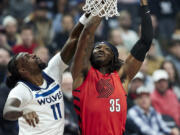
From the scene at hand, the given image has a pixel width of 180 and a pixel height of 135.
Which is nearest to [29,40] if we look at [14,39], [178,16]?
[14,39]

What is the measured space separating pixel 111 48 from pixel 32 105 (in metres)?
1.07

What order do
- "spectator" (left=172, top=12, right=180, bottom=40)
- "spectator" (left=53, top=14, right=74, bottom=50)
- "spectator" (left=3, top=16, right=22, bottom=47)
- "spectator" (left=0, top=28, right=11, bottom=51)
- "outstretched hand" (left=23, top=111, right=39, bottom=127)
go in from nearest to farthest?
"outstretched hand" (left=23, top=111, right=39, bottom=127), "spectator" (left=0, top=28, right=11, bottom=51), "spectator" (left=3, top=16, right=22, bottom=47), "spectator" (left=53, top=14, right=74, bottom=50), "spectator" (left=172, top=12, right=180, bottom=40)

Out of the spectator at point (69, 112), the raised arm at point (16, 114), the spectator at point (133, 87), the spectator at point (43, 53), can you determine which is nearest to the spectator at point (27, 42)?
the spectator at point (43, 53)

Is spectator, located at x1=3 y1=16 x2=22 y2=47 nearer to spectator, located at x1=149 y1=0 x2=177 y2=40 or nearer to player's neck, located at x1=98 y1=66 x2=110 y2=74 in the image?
spectator, located at x1=149 y1=0 x2=177 y2=40

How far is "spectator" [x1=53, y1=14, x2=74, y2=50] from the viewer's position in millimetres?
9883

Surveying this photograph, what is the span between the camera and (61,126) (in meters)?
5.75

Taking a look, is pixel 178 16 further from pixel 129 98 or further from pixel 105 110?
pixel 105 110

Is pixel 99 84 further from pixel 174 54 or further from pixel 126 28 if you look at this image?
pixel 174 54

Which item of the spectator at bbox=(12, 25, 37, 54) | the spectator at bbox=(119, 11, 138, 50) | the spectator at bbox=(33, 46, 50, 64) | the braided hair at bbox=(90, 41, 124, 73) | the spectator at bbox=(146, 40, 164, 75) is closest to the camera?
the braided hair at bbox=(90, 41, 124, 73)

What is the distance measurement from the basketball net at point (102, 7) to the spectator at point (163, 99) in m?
4.01

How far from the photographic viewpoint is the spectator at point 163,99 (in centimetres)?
944

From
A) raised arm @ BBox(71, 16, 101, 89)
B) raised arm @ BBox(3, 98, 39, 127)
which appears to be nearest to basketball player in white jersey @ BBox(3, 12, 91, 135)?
raised arm @ BBox(3, 98, 39, 127)

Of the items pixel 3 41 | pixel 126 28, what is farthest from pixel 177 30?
pixel 3 41

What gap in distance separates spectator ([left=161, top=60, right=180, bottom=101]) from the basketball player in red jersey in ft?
13.9
